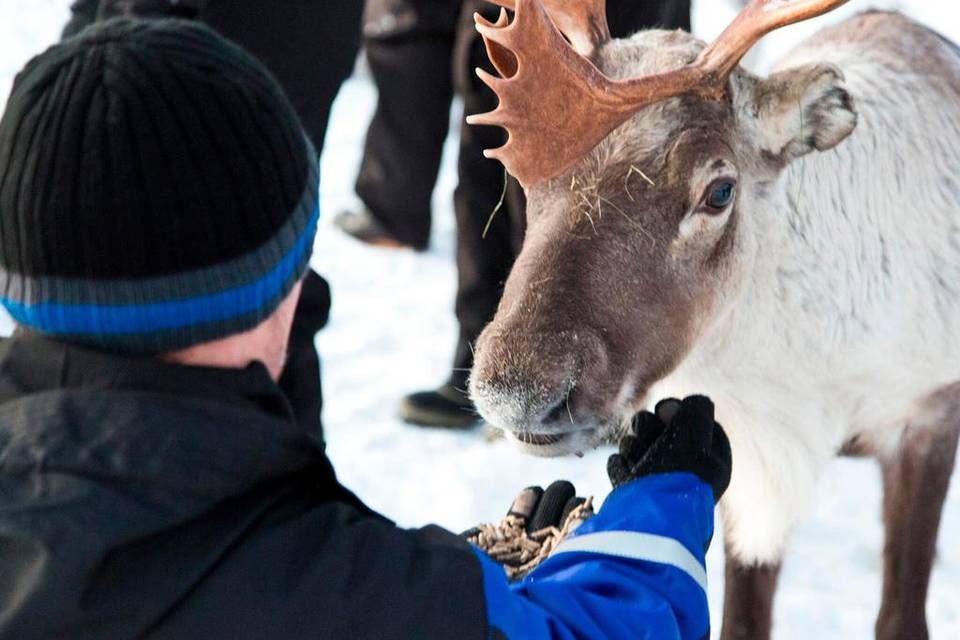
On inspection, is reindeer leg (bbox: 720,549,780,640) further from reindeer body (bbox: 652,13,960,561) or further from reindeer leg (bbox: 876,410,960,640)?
reindeer leg (bbox: 876,410,960,640)

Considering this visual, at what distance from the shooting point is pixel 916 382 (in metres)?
2.78

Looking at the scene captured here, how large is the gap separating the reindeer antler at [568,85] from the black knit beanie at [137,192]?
2.79 ft

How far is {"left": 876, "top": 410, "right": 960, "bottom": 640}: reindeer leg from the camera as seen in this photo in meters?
2.95

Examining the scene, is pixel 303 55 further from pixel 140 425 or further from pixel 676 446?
pixel 140 425

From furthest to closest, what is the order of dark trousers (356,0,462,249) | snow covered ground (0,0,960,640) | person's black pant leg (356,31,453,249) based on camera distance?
person's black pant leg (356,31,453,249), dark trousers (356,0,462,249), snow covered ground (0,0,960,640)

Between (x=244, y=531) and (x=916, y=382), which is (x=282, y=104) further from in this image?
(x=916, y=382)

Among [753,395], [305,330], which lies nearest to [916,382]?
[753,395]

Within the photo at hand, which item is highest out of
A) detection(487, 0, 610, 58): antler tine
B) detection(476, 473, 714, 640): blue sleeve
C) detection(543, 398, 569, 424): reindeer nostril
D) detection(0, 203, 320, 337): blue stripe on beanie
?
detection(487, 0, 610, 58): antler tine

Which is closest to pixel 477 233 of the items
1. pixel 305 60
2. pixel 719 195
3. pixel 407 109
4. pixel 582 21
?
pixel 305 60

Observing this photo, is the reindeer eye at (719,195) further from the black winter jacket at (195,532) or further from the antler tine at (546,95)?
the black winter jacket at (195,532)

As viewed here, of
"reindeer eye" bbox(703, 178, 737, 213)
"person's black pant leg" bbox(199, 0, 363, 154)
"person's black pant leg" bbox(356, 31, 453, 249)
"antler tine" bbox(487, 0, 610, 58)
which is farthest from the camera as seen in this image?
"person's black pant leg" bbox(356, 31, 453, 249)

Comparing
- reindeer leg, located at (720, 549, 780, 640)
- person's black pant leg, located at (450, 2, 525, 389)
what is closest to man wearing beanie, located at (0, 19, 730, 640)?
reindeer leg, located at (720, 549, 780, 640)

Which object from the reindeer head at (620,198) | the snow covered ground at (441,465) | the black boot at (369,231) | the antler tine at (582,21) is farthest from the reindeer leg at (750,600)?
the black boot at (369,231)

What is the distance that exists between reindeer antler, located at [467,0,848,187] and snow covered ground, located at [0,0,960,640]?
155 cm
